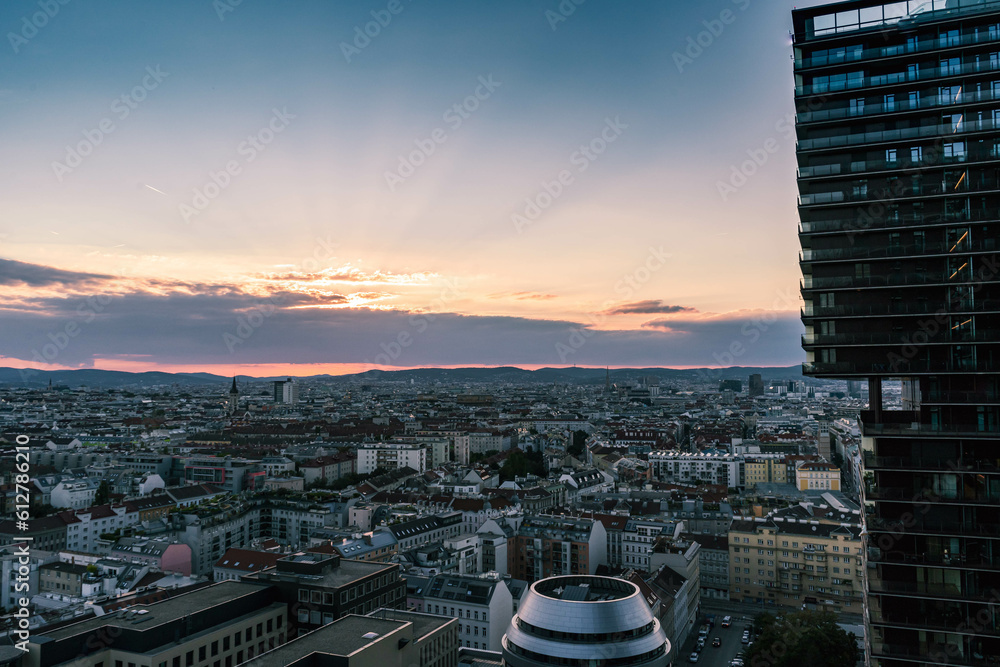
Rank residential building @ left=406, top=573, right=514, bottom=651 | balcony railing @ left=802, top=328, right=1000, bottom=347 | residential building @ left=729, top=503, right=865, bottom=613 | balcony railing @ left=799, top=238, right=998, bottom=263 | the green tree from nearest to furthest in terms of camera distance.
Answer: balcony railing @ left=802, top=328, right=1000, bottom=347
balcony railing @ left=799, top=238, right=998, bottom=263
residential building @ left=406, top=573, right=514, bottom=651
residential building @ left=729, top=503, right=865, bottom=613
the green tree

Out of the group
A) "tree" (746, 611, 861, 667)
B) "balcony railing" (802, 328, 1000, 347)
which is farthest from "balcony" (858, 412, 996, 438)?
"tree" (746, 611, 861, 667)

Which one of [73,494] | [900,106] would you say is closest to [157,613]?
[900,106]

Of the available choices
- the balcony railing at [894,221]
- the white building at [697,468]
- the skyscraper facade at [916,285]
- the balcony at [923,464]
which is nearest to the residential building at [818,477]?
the white building at [697,468]

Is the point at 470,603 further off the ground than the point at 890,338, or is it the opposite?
the point at 890,338

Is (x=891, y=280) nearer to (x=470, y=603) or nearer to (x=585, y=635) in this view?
(x=585, y=635)

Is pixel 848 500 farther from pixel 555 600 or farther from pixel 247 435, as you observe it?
pixel 247 435

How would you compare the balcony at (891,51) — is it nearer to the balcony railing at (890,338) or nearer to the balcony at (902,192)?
the balcony at (902,192)

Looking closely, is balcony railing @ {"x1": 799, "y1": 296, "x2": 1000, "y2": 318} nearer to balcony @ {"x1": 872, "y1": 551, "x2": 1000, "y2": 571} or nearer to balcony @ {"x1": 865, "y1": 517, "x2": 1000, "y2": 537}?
balcony @ {"x1": 865, "y1": 517, "x2": 1000, "y2": 537}
